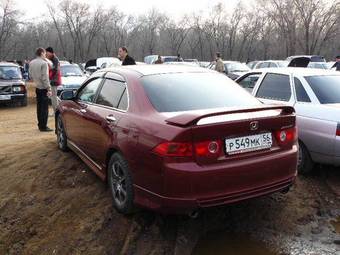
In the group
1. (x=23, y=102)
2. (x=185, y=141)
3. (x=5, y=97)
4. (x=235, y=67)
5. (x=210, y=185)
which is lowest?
(x=23, y=102)

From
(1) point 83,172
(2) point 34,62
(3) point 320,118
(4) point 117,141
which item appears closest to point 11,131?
(2) point 34,62

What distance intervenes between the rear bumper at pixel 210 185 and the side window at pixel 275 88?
2526 millimetres

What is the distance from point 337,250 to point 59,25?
55080mm

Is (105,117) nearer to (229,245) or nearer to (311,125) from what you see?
(229,245)

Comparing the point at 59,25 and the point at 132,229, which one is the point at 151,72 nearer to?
the point at 132,229

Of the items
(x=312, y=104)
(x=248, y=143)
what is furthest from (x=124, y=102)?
(x=312, y=104)

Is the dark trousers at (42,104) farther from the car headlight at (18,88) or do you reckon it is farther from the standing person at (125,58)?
the car headlight at (18,88)

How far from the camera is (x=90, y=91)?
18.9ft

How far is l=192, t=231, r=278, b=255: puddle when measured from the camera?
3.94 meters

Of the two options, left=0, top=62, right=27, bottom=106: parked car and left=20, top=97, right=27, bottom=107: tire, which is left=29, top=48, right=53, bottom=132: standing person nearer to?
left=0, top=62, right=27, bottom=106: parked car

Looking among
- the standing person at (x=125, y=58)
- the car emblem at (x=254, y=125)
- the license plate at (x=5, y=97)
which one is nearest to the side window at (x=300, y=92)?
the car emblem at (x=254, y=125)

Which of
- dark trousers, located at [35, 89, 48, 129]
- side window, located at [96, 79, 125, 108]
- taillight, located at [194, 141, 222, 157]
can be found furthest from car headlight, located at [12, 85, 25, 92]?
taillight, located at [194, 141, 222, 157]

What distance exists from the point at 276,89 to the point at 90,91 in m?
2.82

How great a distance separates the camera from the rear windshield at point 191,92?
4.28 m
